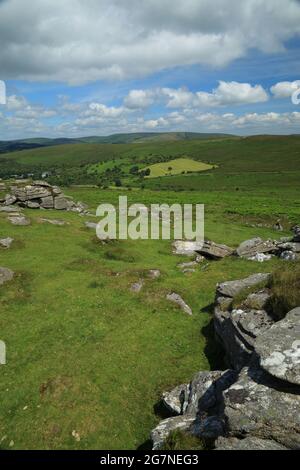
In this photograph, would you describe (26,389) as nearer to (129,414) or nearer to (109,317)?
(129,414)

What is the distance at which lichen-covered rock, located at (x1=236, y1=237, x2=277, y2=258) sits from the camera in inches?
1563

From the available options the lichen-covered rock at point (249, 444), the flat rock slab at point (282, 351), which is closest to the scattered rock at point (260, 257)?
the flat rock slab at point (282, 351)

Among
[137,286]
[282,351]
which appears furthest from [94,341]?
[282,351]

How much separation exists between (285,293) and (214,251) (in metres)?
22.2

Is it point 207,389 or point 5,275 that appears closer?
point 207,389

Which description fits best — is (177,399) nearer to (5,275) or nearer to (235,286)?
(235,286)

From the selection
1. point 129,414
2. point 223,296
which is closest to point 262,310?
point 223,296

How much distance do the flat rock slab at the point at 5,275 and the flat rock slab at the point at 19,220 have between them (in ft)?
57.9

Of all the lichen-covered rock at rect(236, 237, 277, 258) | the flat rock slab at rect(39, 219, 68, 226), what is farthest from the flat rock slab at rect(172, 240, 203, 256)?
the flat rock slab at rect(39, 219, 68, 226)

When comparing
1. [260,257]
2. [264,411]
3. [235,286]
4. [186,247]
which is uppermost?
[264,411]

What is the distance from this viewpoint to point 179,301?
28828 millimetres

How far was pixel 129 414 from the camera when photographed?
18016 mm
